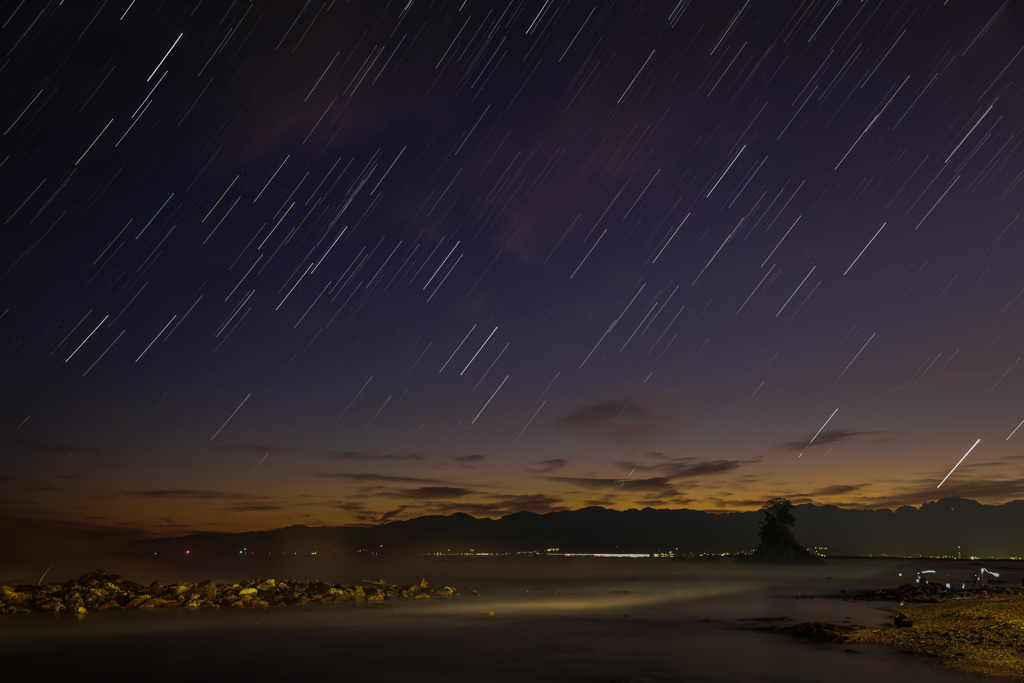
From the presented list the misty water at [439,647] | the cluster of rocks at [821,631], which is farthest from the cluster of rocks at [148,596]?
the cluster of rocks at [821,631]

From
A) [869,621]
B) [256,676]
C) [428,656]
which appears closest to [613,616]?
[869,621]

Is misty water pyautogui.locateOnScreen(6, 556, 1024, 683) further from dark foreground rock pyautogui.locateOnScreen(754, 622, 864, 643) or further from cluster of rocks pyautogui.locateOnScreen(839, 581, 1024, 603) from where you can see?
cluster of rocks pyautogui.locateOnScreen(839, 581, 1024, 603)

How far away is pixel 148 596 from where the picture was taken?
37.6 metres

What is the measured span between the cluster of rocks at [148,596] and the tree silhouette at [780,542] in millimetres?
Answer: 92136

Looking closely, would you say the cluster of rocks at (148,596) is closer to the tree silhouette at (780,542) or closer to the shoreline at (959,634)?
the shoreline at (959,634)

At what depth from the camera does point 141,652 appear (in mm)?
23641

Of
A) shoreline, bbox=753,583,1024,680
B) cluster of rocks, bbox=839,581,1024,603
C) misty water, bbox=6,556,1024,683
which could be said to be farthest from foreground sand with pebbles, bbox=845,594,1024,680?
cluster of rocks, bbox=839,581,1024,603

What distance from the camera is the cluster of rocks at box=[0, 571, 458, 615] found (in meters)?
35.8

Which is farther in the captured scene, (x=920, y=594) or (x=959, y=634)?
(x=920, y=594)

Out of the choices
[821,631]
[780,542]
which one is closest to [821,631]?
[821,631]

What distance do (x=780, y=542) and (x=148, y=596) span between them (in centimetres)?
10960

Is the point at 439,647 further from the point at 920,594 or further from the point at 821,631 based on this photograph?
the point at 920,594

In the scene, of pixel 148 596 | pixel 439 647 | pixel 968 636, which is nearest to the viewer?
pixel 968 636

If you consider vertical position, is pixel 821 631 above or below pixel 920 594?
above
